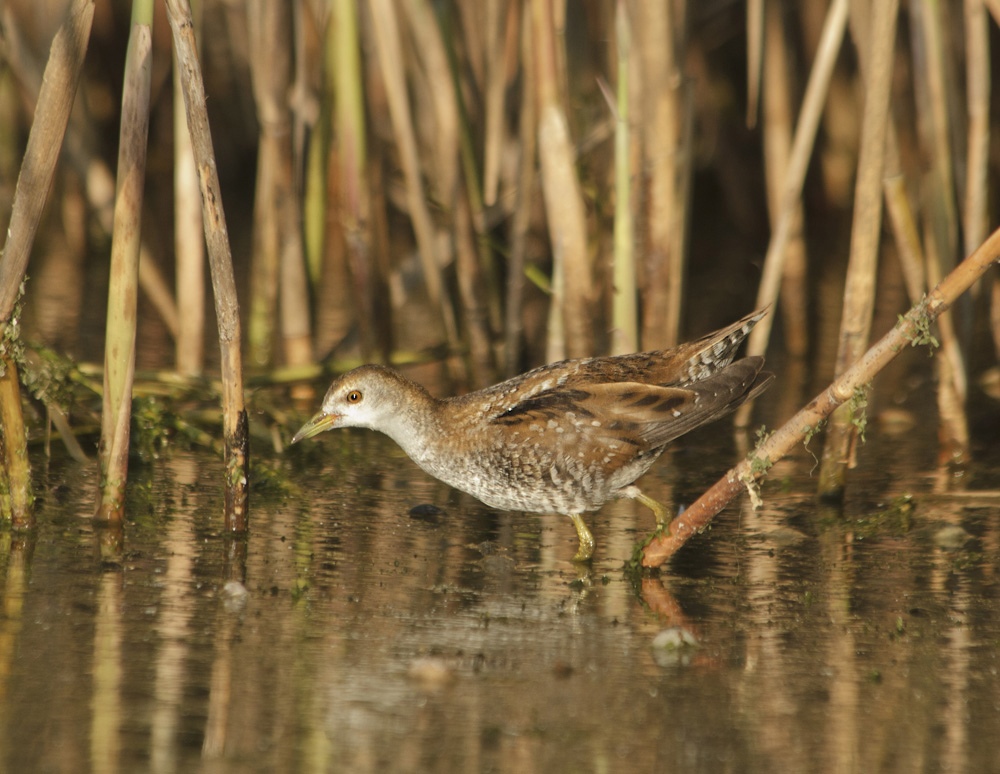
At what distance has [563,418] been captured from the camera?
5.08m

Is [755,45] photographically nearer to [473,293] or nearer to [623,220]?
[623,220]

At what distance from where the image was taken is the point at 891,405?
7.63 metres

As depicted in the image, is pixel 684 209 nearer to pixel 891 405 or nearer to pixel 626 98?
pixel 626 98

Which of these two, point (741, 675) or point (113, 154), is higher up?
point (113, 154)

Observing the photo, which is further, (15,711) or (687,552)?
(687,552)

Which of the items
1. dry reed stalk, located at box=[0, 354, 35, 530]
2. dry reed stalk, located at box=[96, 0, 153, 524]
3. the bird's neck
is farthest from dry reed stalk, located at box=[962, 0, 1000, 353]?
dry reed stalk, located at box=[0, 354, 35, 530]

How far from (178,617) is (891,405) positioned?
488 cm

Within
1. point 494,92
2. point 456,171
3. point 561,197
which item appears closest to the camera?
point 561,197

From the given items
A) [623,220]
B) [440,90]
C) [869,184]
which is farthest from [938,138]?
[440,90]

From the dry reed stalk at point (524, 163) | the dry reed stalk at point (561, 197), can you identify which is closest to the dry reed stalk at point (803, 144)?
the dry reed stalk at point (561, 197)

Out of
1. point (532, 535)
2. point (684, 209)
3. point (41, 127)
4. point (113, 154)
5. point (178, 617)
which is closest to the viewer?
point (178, 617)

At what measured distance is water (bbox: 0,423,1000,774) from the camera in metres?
3.33

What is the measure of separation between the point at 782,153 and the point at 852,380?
13.7ft

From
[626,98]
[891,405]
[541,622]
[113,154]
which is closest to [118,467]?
[541,622]
